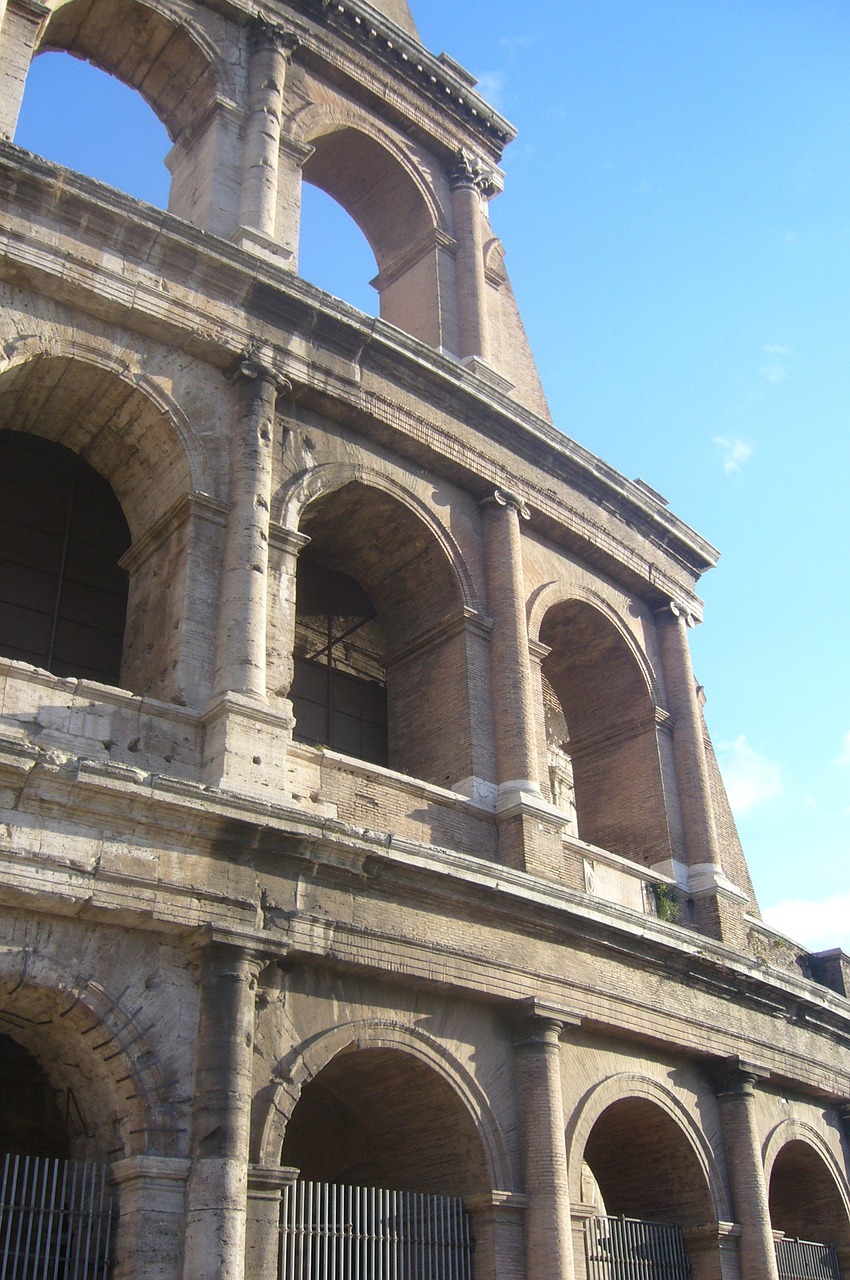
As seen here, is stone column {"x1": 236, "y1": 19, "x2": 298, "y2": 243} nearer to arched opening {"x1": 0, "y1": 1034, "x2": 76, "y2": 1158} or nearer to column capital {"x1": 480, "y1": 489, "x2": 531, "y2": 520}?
column capital {"x1": 480, "y1": 489, "x2": 531, "y2": 520}

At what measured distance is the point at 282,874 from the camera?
820 centimetres

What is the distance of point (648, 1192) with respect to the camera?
1077cm

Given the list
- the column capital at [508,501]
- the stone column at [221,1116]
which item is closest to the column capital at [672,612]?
the column capital at [508,501]

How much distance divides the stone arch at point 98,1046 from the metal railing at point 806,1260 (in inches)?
249

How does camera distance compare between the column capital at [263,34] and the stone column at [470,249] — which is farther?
the stone column at [470,249]

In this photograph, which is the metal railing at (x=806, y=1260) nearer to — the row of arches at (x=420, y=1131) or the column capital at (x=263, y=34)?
the row of arches at (x=420, y=1131)

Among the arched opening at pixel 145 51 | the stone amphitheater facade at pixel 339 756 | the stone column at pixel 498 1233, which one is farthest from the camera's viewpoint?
the arched opening at pixel 145 51

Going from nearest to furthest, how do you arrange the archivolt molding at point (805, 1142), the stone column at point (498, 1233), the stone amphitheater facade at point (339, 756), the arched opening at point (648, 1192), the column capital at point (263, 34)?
the stone amphitheater facade at point (339, 756) < the stone column at point (498, 1233) < the arched opening at point (648, 1192) < the archivolt molding at point (805, 1142) < the column capital at point (263, 34)

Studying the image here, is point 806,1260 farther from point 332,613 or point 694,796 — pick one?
point 332,613

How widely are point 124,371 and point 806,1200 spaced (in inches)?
381

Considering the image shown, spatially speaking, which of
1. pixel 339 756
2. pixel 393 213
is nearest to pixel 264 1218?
pixel 339 756

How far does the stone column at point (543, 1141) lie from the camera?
8.63 meters

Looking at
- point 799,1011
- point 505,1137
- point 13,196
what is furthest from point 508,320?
point 505,1137

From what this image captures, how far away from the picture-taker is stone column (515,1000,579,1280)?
8.63m
